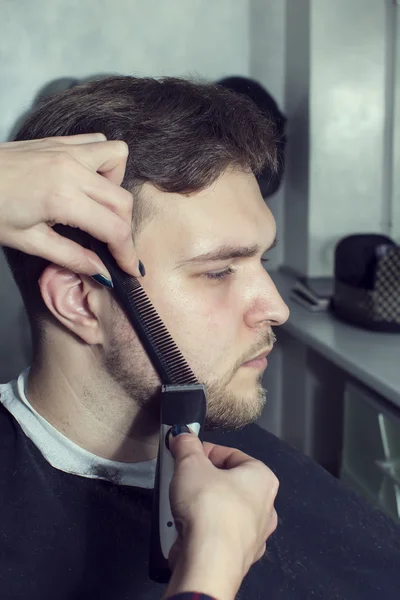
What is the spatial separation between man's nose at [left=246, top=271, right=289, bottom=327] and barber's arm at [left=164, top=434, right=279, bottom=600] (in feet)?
1.21

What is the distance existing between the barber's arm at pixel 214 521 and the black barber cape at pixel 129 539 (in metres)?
0.24

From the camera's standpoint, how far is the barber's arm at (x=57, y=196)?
854 mm

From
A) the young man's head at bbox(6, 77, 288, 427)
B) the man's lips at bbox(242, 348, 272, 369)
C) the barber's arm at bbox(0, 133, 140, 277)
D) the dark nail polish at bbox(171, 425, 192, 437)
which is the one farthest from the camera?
the man's lips at bbox(242, 348, 272, 369)

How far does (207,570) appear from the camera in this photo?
74cm

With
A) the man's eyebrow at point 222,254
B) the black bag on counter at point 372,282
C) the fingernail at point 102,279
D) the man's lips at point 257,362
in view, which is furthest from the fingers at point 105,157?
the black bag on counter at point 372,282

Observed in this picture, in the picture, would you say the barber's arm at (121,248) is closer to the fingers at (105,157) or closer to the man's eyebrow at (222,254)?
the fingers at (105,157)

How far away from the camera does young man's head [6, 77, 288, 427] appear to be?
1.20 meters

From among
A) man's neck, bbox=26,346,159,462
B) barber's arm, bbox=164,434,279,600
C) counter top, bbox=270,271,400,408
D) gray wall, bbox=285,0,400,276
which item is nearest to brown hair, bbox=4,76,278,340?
man's neck, bbox=26,346,159,462

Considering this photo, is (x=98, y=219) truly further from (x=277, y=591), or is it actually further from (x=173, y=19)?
(x=173, y=19)

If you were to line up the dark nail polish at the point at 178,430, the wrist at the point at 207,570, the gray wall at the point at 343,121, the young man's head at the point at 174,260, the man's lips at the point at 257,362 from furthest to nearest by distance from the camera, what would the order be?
the gray wall at the point at 343,121, the man's lips at the point at 257,362, the young man's head at the point at 174,260, the dark nail polish at the point at 178,430, the wrist at the point at 207,570

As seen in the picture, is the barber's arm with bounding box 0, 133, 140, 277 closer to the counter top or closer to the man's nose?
the man's nose

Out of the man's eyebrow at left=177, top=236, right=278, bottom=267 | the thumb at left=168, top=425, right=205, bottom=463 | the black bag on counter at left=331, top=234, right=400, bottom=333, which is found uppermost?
the man's eyebrow at left=177, top=236, right=278, bottom=267

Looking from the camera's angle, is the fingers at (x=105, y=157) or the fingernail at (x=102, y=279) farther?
the fingernail at (x=102, y=279)

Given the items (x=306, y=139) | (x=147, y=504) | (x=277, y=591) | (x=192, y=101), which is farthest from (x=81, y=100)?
(x=306, y=139)
